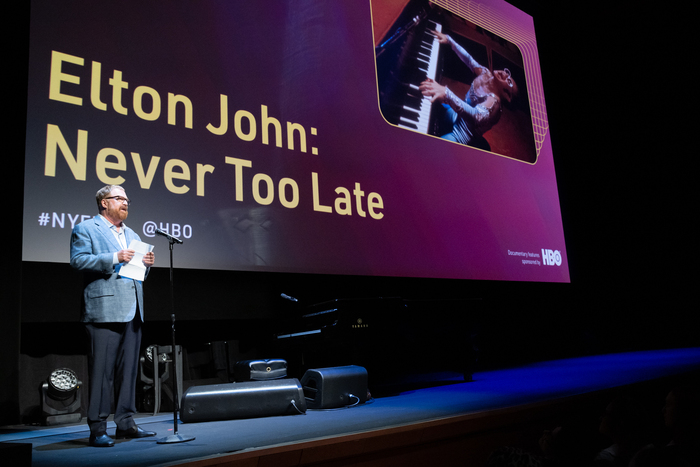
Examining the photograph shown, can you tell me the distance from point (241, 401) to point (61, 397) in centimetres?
119

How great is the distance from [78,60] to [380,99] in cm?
230

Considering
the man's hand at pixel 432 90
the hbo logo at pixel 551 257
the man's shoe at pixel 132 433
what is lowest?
the man's shoe at pixel 132 433

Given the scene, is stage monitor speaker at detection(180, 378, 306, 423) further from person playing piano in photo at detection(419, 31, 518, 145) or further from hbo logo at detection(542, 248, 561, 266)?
hbo logo at detection(542, 248, 561, 266)

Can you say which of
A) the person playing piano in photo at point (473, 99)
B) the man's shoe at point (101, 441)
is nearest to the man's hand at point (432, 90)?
the person playing piano in photo at point (473, 99)

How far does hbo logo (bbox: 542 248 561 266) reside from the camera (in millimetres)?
5332

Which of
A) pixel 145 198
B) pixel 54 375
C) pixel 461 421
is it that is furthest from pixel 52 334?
pixel 461 421

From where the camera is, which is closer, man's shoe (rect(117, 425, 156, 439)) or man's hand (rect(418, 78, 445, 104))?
man's shoe (rect(117, 425, 156, 439))

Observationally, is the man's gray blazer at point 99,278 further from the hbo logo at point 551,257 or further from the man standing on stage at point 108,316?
the hbo logo at point 551,257

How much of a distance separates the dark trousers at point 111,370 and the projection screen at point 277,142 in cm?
77

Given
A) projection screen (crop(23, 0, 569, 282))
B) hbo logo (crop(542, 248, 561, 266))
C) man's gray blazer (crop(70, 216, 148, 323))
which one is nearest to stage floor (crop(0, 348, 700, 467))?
man's gray blazer (crop(70, 216, 148, 323))

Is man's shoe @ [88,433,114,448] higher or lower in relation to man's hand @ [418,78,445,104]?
lower

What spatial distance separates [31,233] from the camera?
9.07 ft

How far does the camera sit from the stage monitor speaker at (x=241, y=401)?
8.88 ft

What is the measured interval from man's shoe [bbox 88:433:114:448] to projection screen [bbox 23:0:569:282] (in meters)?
1.09
